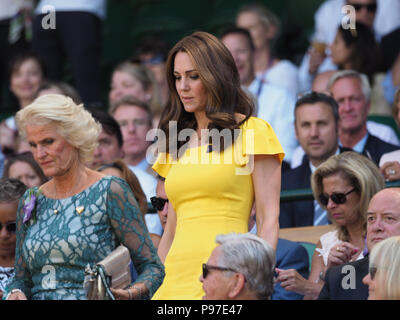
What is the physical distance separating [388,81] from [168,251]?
172 inches

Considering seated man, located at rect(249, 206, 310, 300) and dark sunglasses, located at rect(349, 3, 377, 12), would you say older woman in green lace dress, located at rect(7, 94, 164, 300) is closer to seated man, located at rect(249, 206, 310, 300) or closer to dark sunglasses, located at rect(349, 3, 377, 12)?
seated man, located at rect(249, 206, 310, 300)

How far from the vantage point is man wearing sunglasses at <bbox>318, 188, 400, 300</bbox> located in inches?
182

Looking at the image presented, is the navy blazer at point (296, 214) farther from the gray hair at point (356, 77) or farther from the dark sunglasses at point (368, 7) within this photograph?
the dark sunglasses at point (368, 7)

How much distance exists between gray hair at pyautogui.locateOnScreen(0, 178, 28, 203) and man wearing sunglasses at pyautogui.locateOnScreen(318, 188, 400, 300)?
1726 millimetres

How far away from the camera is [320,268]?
17.8 ft

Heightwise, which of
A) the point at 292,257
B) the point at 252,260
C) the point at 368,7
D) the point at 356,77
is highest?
the point at 368,7

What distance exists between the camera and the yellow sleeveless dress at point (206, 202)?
175 inches

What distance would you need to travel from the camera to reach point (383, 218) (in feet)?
15.7

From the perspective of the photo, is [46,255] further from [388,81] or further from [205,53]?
[388,81]

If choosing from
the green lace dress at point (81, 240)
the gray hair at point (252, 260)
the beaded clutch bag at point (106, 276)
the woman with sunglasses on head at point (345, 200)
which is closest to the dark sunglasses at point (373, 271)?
the gray hair at point (252, 260)

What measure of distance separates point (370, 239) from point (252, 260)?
Answer: 1.08 meters

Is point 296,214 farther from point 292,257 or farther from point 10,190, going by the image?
point 10,190

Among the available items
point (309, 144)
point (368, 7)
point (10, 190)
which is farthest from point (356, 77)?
point (10, 190)
